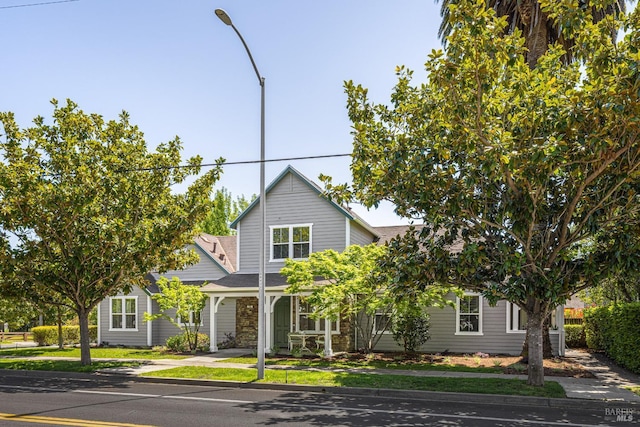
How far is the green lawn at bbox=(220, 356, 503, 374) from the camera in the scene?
16766mm

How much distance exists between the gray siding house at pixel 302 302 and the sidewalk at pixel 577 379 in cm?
195

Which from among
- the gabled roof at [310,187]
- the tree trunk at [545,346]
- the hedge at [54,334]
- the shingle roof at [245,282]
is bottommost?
the hedge at [54,334]

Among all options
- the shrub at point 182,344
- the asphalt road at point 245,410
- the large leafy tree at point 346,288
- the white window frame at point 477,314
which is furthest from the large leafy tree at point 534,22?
the shrub at point 182,344

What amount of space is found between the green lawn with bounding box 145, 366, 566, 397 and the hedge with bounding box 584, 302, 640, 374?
405 cm

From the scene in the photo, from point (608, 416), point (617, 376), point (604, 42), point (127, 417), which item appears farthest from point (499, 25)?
point (617, 376)

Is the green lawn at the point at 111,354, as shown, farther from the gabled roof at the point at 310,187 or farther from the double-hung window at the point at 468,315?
the double-hung window at the point at 468,315

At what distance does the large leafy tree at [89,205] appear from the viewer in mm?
15781

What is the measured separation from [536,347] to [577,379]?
2.63 meters

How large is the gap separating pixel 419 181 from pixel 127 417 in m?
7.36

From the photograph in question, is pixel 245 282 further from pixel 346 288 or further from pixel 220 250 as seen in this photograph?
pixel 220 250

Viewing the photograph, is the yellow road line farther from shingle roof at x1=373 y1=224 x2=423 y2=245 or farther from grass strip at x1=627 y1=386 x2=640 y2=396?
shingle roof at x1=373 y1=224 x2=423 y2=245

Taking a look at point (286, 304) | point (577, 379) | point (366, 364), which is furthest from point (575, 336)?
point (286, 304)

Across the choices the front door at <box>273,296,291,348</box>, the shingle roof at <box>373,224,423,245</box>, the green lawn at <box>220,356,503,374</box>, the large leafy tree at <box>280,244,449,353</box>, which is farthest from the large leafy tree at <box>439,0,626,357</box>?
the front door at <box>273,296,291,348</box>

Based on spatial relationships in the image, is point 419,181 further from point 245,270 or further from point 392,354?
→ point 245,270
